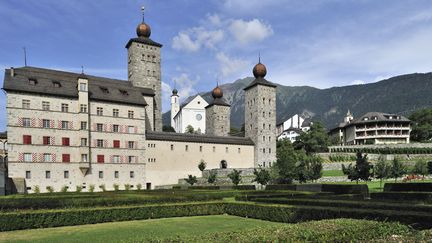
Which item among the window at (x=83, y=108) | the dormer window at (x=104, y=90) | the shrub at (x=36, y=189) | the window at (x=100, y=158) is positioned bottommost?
the shrub at (x=36, y=189)

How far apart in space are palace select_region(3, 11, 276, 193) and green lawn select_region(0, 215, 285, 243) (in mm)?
31349

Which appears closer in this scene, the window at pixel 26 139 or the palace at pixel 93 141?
the window at pixel 26 139

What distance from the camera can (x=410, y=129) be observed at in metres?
115

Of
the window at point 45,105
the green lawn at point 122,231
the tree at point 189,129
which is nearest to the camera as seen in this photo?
the green lawn at point 122,231

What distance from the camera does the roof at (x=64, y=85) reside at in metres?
47.9

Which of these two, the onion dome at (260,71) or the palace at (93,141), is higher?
the onion dome at (260,71)

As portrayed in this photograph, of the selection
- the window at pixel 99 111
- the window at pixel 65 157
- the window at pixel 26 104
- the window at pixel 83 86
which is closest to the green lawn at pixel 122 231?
the window at pixel 65 157

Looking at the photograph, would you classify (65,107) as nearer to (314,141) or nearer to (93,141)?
(93,141)

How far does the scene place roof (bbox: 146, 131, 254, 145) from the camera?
5957 centimetres

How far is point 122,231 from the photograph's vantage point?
1731 centimetres

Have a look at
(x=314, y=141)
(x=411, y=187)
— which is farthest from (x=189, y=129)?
(x=411, y=187)

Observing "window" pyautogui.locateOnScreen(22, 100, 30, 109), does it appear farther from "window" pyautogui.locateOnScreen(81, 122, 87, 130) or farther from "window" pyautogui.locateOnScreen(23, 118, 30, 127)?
"window" pyautogui.locateOnScreen(81, 122, 87, 130)

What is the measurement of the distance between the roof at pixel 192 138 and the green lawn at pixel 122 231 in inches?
1525

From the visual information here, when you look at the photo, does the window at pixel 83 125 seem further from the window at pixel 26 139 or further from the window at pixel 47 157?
the window at pixel 26 139
